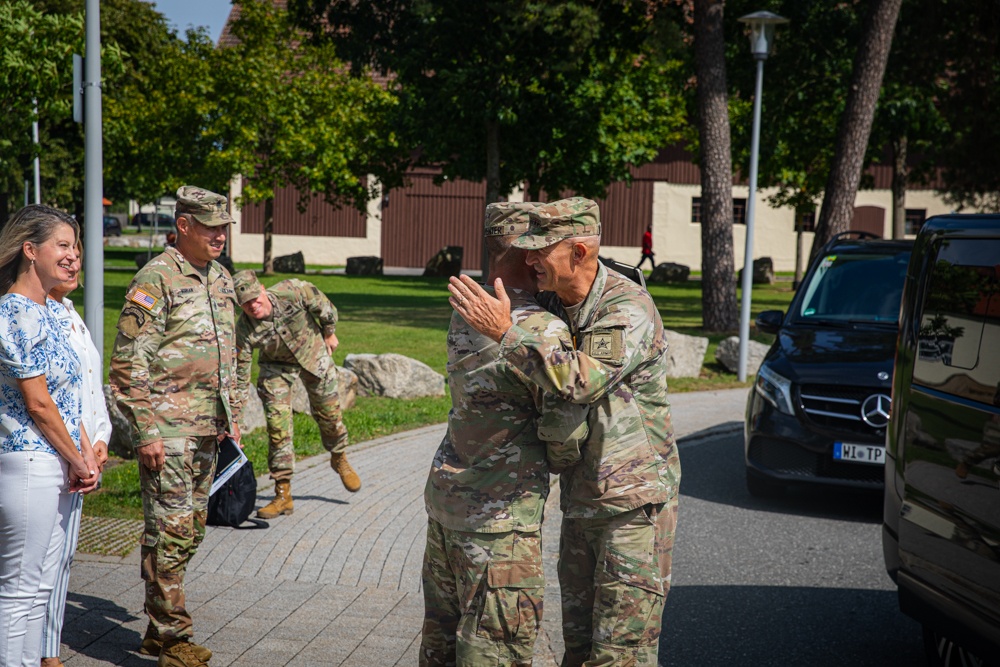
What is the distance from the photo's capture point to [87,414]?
4.14 m

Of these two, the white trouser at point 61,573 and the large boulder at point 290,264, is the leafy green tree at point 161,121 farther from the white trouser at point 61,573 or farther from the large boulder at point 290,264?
the white trouser at point 61,573

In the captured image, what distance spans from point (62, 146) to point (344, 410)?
34576 millimetres

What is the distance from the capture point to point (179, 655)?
4531mm

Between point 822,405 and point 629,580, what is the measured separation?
185 inches

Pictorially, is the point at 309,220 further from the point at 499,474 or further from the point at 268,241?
the point at 499,474

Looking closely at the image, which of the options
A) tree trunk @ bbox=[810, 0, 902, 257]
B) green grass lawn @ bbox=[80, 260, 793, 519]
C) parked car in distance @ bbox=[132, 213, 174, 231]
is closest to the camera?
green grass lawn @ bbox=[80, 260, 793, 519]

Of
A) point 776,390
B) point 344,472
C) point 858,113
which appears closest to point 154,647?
point 344,472

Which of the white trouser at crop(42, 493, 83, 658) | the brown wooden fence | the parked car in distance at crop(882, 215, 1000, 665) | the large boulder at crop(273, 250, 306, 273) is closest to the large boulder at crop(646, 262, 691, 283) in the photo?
the large boulder at crop(273, 250, 306, 273)

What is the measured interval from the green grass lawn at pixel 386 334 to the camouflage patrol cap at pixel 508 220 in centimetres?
470

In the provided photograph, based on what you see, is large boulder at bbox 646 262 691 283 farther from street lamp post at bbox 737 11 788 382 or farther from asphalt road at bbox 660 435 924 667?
asphalt road at bbox 660 435 924 667

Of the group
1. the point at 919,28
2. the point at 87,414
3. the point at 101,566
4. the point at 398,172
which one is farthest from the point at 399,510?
the point at 398,172

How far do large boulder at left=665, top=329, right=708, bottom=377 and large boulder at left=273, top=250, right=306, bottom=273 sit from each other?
1045 inches

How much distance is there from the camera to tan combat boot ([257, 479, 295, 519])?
23.6 feet

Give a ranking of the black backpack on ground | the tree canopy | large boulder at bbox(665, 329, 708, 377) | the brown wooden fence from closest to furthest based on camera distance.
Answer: the black backpack on ground
large boulder at bbox(665, 329, 708, 377)
the tree canopy
the brown wooden fence
